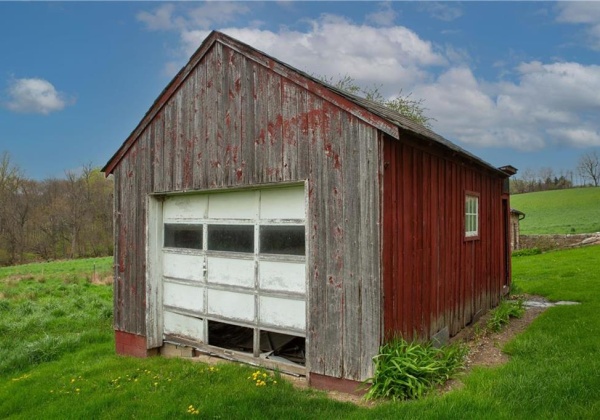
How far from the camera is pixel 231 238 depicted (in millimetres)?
7031

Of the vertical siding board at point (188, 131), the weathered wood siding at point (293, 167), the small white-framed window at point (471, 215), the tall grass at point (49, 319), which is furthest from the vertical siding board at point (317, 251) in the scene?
the tall grass at point (49, 319)

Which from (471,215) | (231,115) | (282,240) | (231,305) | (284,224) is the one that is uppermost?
(231,115)

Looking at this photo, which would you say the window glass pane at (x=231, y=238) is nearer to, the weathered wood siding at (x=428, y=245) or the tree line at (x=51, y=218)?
the weathered wood siding at (x=428, y=245)

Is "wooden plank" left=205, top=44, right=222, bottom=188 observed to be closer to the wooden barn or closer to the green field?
the wooden barn

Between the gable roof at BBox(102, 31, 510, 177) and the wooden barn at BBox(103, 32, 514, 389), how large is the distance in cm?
2

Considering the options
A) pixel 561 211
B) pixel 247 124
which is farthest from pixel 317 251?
pixel 561 211

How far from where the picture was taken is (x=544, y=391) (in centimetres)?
485

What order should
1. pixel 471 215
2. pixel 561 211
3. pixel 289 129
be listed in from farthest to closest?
pixel 561 211 → pixel 471 215 → pixel 289 129

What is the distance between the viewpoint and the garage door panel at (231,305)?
6.74m

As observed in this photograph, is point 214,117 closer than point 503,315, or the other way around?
point 214,117

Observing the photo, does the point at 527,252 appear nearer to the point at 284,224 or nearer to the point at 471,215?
the point at 471,215

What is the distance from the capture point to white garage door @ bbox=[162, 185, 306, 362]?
621 centimetres

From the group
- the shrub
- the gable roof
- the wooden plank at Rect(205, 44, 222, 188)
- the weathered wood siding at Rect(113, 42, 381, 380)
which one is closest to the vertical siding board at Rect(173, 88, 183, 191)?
the weathered wood siding at Rect(113, 42, 381, 380)

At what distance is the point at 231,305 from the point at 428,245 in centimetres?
320
